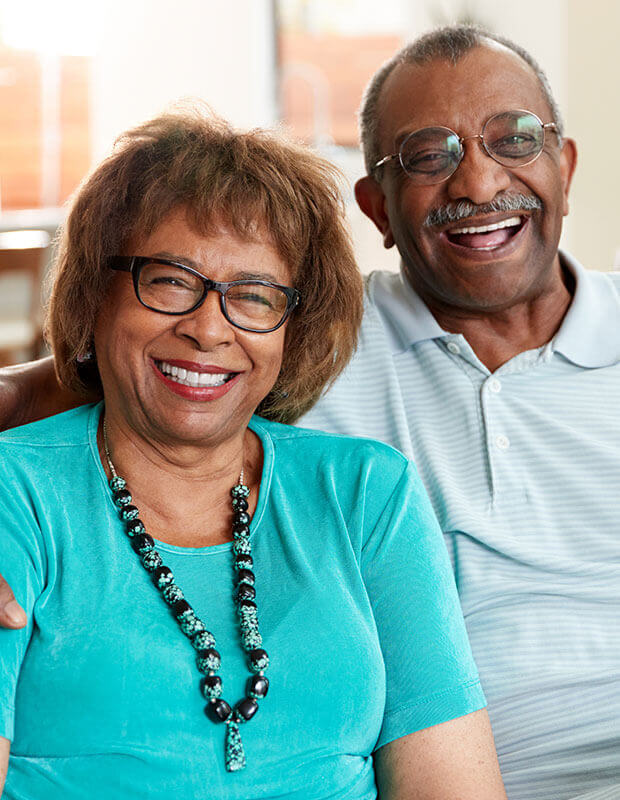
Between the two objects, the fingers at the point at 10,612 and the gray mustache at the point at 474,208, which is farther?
the gray mustache at the point at 474,208

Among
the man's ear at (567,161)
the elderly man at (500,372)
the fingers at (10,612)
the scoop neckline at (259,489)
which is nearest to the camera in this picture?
the fingers at (10,612)

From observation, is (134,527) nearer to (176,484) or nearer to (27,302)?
(176,484)

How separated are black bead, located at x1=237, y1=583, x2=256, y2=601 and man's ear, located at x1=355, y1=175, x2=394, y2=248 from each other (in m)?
0.99

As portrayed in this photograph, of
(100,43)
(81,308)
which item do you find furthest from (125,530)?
(100,43)

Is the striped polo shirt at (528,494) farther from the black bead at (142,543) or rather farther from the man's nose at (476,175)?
the black bead at (142,543)

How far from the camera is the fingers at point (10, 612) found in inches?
50.4

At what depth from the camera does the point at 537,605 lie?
1.78 metres

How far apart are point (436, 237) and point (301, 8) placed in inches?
225

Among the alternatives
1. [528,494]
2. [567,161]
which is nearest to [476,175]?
[567,161]

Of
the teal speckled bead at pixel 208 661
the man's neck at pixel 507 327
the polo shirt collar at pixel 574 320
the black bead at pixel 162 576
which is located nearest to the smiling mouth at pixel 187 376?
the black bead at pixel 162 576

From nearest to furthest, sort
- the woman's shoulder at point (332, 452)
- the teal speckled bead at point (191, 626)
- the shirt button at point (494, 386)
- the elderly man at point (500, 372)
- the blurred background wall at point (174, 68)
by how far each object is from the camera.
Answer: the teal speckled bead at point (191, 626)
the woman's shoulder at point (332, 452)
the elderly man at point (500, 372)
the shirt button at point (494, 386)
the blurred background wall at point (174, 68)

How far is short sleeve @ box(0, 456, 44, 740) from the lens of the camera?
129 centimetres

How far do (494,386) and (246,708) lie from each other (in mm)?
863

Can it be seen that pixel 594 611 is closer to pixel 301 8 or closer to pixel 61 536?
pixel 61 536
